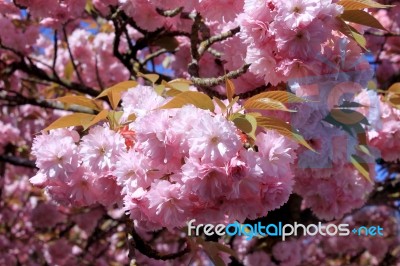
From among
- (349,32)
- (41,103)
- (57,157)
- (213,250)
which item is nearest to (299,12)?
(349,32)

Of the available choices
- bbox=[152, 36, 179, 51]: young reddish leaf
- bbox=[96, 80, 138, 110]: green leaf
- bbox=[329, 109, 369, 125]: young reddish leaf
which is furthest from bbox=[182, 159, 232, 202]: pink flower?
bbox=[152, 36, 179, 51]: young reddish leaf

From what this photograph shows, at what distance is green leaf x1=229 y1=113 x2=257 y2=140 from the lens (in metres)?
1.39

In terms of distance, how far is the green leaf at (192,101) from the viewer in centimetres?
147

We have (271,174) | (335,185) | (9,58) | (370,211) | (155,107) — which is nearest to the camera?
(271,174)

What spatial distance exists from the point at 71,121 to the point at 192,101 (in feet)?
1.23

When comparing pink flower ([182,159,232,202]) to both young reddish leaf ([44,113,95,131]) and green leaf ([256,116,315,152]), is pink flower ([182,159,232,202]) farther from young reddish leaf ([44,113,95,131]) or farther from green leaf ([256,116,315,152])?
young reddish leaf ([44,113,95,131])

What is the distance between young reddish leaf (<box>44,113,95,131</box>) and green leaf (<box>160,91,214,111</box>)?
11.0 inches

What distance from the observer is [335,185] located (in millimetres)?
2439

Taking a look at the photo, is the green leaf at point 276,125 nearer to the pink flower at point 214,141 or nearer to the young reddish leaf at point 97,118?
the pink flower at point 214,141

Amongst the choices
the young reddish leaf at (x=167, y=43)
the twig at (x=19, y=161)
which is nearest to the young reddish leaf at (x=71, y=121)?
the young reddish leaf at (x=167, y=43)

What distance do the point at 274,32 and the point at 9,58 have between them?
292cm

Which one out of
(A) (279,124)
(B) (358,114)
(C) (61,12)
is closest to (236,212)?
(A) (279,124)

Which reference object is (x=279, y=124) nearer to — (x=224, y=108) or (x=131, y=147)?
(x=224, y=108)

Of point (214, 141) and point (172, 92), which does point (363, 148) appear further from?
point (214, 141)
